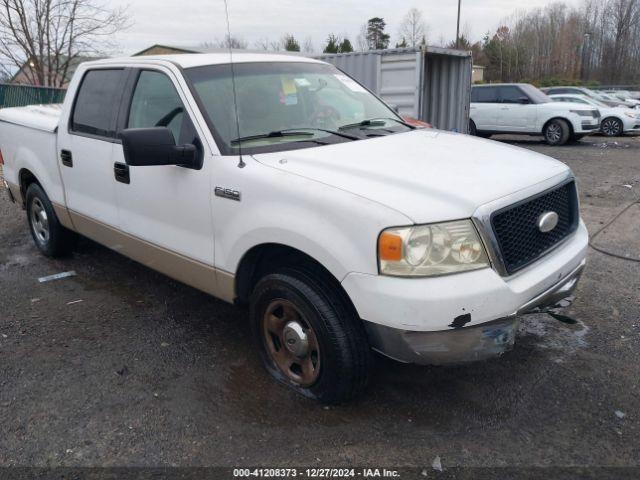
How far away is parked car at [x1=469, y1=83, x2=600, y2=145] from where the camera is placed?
50.9ft

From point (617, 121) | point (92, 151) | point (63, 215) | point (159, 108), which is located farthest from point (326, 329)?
point (617, 121)

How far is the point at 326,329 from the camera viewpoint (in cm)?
296

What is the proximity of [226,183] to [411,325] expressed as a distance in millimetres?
1357

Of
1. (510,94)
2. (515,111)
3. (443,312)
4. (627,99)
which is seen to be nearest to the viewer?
(443,312)

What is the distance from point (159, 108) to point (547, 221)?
8.44 feet

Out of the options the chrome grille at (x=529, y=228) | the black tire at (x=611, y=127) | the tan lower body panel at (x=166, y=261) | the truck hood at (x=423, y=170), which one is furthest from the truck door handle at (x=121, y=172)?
the black tire at (x=611, y=127)

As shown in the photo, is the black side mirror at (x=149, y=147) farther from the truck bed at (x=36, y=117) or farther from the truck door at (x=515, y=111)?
the truck door at (x=515, y=111)

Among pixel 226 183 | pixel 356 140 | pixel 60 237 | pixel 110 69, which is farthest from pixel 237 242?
pixel 60 237

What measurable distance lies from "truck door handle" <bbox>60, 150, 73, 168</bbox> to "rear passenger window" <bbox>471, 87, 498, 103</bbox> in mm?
14056

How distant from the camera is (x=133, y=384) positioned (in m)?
3.57

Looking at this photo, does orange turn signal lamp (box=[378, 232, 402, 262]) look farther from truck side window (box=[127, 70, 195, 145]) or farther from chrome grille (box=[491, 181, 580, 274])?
truck side window (box=[127, 70, 195, 145])

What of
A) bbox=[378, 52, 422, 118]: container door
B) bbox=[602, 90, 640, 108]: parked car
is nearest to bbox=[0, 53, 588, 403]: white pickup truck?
bbox=[378, 52, 422, 118]: container door

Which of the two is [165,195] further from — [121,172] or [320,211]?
A: [320,211]

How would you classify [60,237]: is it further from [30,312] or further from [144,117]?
[144,117]
